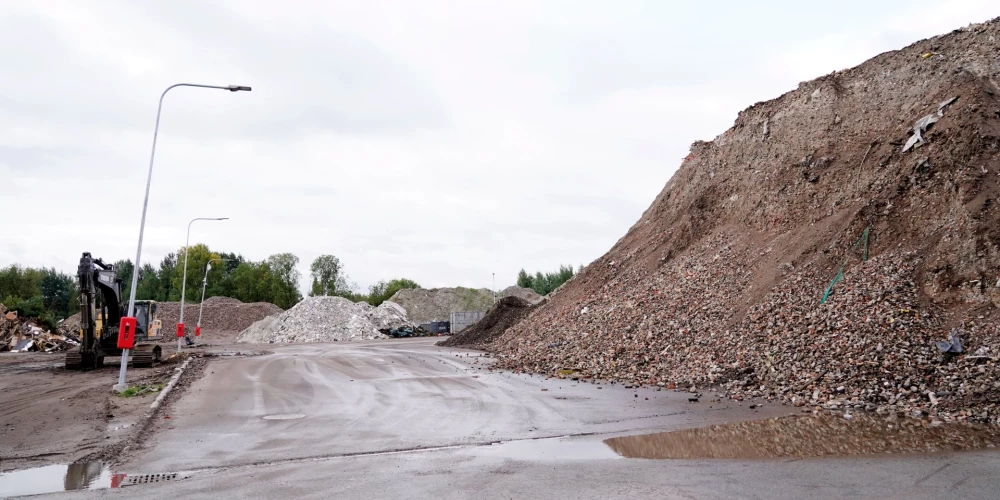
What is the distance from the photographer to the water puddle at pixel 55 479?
6.96 meters

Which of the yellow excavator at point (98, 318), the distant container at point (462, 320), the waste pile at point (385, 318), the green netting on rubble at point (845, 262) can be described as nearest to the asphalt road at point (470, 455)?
the green netting on rubble at point (845, 262)

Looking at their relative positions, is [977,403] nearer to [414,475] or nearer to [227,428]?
[414,475]

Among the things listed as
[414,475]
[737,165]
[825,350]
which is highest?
[737,165]

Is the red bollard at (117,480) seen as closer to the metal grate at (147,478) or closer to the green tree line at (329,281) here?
the metal grate at (147,478)

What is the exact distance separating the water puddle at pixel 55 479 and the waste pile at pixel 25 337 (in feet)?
109

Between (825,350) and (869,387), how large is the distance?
172 cm

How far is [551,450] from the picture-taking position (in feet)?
29.1

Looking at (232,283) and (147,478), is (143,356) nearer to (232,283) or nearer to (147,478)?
(147,478)

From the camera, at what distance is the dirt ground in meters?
8.87

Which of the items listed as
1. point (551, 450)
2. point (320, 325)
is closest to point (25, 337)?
point (320, 325)

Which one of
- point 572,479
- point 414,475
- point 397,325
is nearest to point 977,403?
point 572,479

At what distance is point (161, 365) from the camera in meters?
24.1

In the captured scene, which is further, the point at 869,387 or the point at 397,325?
the point at 397,325

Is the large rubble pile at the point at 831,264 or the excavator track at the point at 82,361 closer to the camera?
the large rubble pile at the point at 831,264
